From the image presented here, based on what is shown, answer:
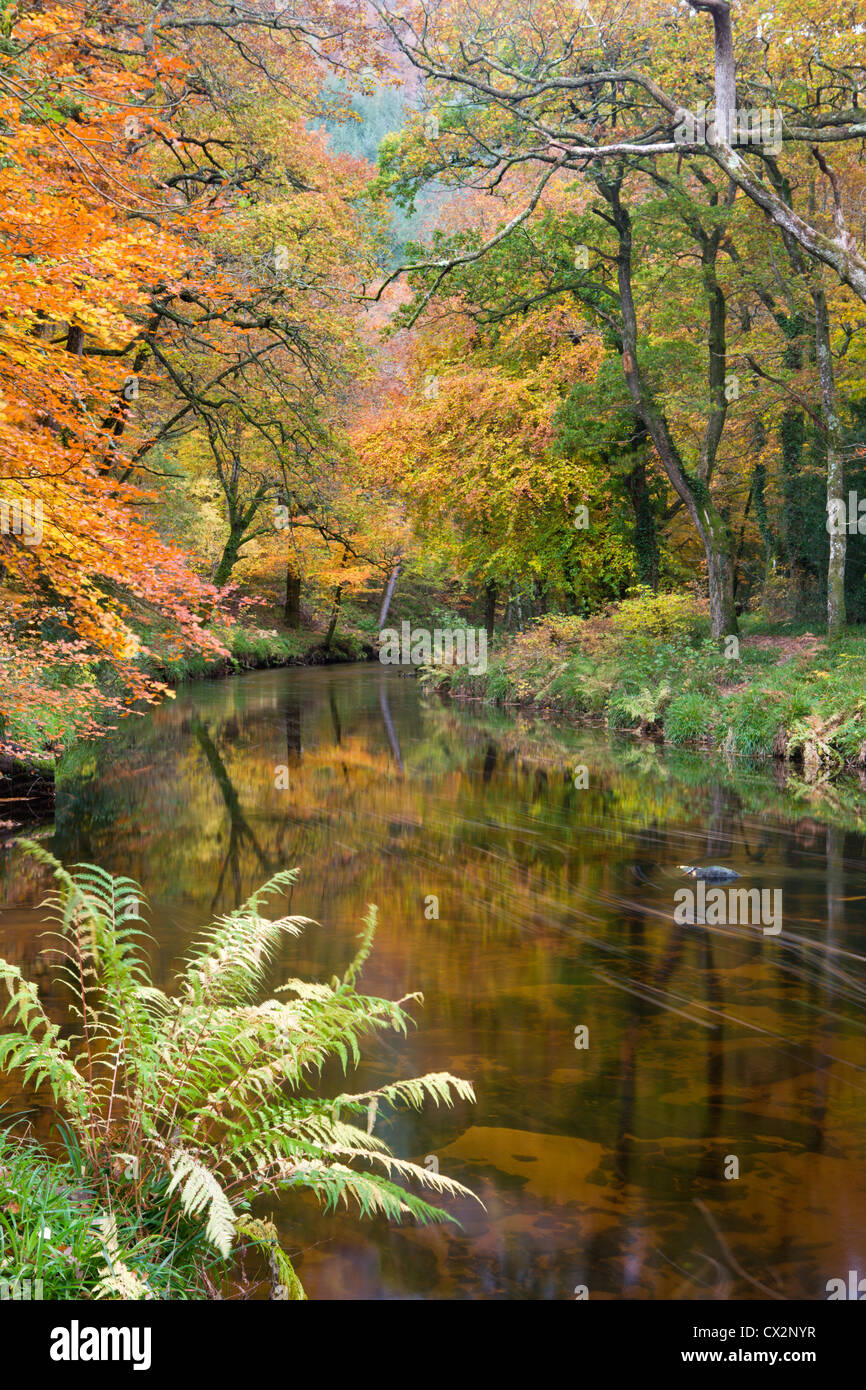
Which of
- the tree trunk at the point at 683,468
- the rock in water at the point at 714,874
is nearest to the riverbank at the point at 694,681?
the tree trunk at the point at 683,468

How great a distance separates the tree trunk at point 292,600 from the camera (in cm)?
4384

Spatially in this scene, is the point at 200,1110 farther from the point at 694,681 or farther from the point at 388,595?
the point at 388,595

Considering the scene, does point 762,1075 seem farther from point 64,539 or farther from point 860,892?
point 64,539

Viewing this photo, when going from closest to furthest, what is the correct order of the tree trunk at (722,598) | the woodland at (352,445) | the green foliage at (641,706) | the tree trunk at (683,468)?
the woodland at (352,445)
the green foliage at (641,706)
the tree trunk at (683,468)
the tree trunk at (722,598)

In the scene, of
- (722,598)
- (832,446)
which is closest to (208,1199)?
(832,446)

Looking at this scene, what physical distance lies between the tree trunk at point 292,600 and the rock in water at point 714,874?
3512 cm

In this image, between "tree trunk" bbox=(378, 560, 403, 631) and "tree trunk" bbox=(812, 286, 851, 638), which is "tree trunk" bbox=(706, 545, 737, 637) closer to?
"tree trunk" bbox=(812, 286, 851, 638)

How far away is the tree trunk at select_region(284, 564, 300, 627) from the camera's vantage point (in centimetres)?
4384

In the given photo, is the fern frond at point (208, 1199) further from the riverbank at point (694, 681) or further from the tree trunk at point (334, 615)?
the tree trunk at point (334, 615)

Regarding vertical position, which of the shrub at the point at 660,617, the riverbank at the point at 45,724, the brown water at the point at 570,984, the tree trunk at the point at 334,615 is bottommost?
the brown water at the point at 570,984

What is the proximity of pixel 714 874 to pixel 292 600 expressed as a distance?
36.5 m

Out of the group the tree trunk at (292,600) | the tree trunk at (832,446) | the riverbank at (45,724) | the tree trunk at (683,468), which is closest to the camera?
the riverbank at (45,724)
